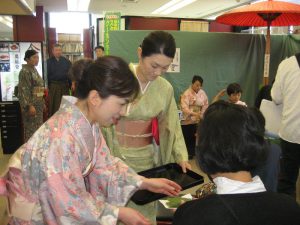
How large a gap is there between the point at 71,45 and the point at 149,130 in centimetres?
924

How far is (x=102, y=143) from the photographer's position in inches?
56.3

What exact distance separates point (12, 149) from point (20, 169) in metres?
4.13

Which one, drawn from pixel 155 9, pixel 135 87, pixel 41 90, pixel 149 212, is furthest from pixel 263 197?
pixel 155 9

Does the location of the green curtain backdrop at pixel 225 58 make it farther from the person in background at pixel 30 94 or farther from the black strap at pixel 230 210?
the black strap at pixel 230 210

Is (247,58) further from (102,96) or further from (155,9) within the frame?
(155,9)

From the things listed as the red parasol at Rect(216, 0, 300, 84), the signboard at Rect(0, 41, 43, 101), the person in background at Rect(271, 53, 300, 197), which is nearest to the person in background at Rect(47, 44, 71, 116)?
the signboard at Rect(0, 41, 43, 101)

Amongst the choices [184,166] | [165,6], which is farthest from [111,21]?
[165,6]

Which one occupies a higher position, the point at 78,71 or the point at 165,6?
the point at 165,6

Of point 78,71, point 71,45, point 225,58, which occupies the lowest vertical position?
point 78,71

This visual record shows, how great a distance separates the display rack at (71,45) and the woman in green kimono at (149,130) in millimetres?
8869

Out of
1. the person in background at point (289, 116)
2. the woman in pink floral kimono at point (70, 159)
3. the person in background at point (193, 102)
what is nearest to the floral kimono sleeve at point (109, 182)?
the woman in pink floral kimono at point (70, 159)

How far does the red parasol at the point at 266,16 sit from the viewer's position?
10.2 ft

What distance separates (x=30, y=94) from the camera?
14.8 feet

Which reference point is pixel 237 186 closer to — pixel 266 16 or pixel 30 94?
pixel 266 16
